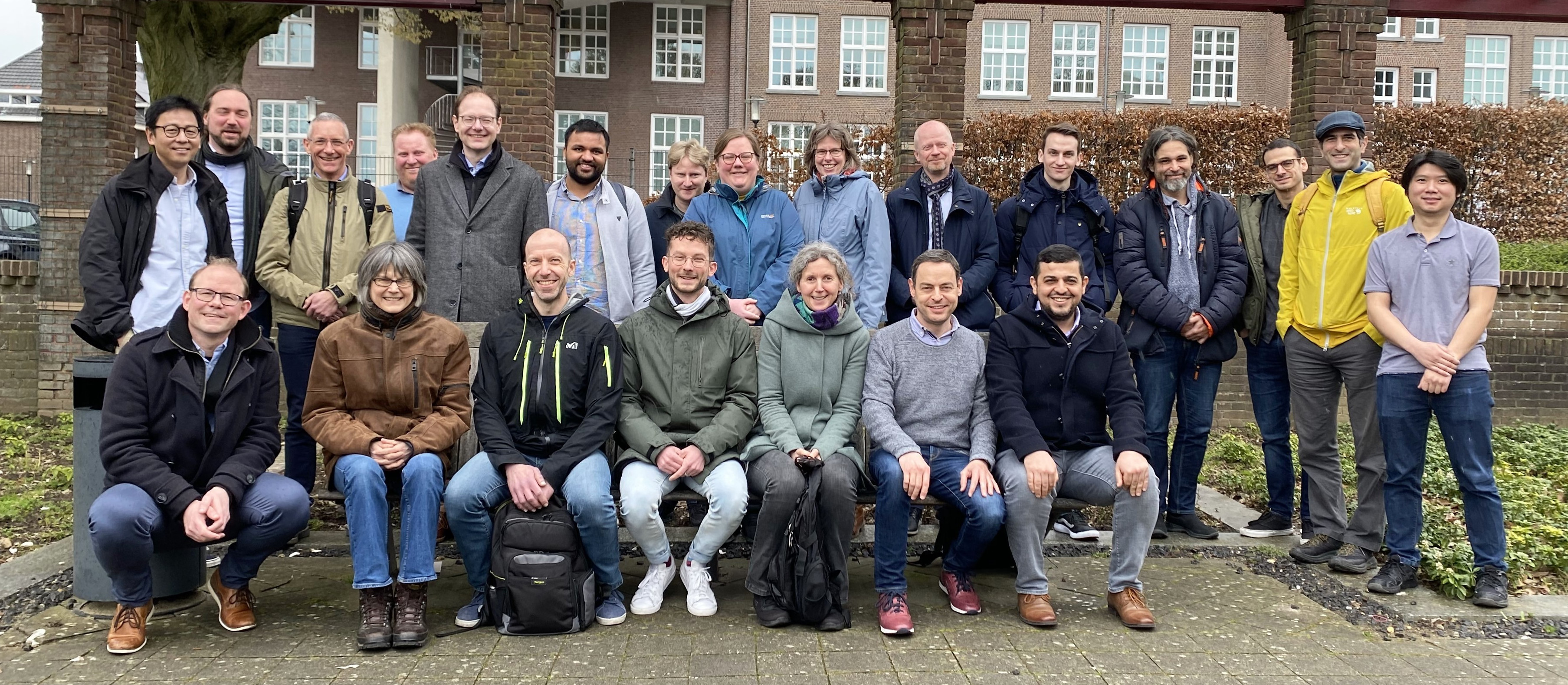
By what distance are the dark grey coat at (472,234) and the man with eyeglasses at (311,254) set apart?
0.35 meters

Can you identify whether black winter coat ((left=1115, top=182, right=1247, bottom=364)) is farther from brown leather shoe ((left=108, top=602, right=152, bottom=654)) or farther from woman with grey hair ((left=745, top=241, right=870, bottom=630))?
brown leather shoe ((left=108, top=602, right=152, bottom=654))

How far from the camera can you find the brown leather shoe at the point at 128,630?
13.1 feet

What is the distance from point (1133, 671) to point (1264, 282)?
2.75m

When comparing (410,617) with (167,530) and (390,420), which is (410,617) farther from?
(167,530)

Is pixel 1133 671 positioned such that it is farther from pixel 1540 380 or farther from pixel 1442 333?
pixel 1540 380

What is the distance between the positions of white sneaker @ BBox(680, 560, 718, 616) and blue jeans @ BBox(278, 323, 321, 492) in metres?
2.11

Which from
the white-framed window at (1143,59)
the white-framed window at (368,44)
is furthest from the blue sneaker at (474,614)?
the white-framed window at (1143,59)

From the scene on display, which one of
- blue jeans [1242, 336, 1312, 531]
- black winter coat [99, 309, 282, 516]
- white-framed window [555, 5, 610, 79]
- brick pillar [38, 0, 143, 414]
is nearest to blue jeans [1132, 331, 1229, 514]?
blue jeans [1242, 336, 1312, 531]

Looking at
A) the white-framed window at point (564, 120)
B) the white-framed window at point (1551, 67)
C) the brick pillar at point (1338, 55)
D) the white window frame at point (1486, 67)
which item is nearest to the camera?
the brick pillar at point (1338, 55)

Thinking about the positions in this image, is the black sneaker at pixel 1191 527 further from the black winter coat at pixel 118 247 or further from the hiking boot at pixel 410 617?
the black winter coat at pixel 118 247

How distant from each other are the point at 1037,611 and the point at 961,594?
13.7 inches

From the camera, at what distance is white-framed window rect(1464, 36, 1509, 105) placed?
112ft

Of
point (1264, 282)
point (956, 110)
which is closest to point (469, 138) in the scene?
point (1264, 282)

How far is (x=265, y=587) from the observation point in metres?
4.88
